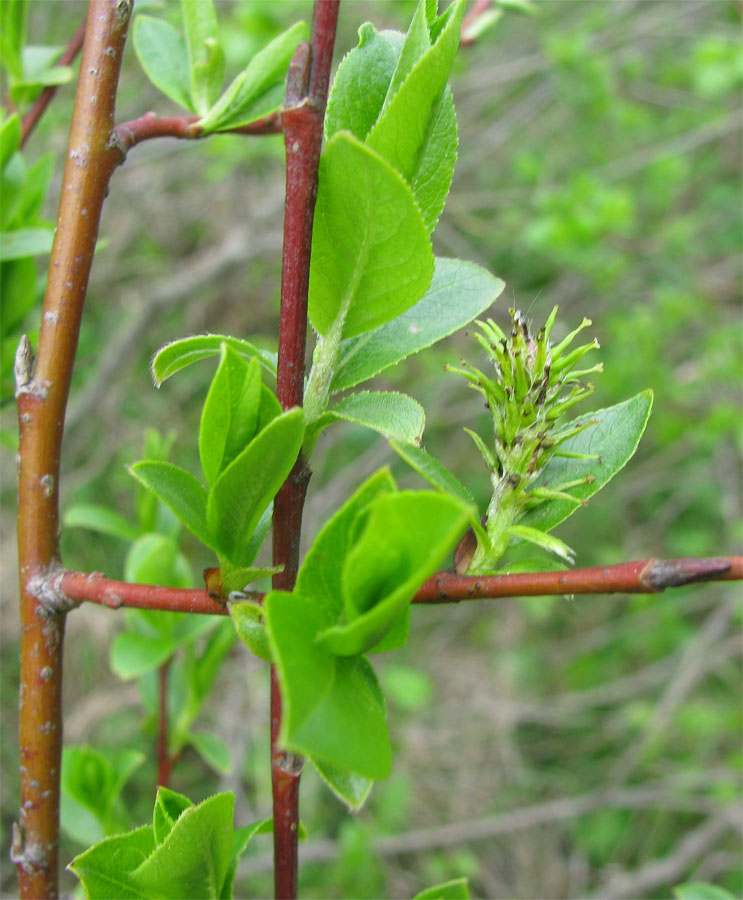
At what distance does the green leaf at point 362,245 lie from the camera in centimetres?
47

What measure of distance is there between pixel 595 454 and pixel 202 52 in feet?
1.84

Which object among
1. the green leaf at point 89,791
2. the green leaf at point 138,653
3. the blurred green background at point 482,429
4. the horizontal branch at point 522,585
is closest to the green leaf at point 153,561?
the green leaf at point 138,653

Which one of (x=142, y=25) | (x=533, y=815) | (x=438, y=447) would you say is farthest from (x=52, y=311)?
(x=438, y=447)

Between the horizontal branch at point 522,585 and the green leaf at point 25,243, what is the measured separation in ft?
1.30

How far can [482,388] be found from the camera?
59 centimetres

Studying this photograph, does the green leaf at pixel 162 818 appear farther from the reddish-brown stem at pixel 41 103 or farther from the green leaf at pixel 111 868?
the reddish-brown stem at pixel 41 103

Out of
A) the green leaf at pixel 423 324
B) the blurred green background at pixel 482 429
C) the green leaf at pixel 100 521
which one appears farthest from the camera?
the blurred green background at pixel 482 429

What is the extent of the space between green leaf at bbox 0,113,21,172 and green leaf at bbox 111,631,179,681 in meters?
0.61

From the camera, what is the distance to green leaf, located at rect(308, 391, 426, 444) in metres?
0.53

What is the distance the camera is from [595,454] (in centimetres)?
61

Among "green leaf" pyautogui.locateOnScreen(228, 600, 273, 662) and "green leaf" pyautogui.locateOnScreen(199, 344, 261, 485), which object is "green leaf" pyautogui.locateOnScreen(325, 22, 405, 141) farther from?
"green leaf" pyautogui.locateOnScreen(228, 600, 273, 662)

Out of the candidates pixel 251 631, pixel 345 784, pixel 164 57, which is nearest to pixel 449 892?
pixel 345 784

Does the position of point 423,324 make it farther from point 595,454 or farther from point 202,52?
point 202,52

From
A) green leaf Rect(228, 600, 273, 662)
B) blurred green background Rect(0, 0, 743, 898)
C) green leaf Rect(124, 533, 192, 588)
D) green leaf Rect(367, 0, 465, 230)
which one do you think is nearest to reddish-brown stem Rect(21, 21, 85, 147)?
green leaf Rect(124, 533, 192, 588)
